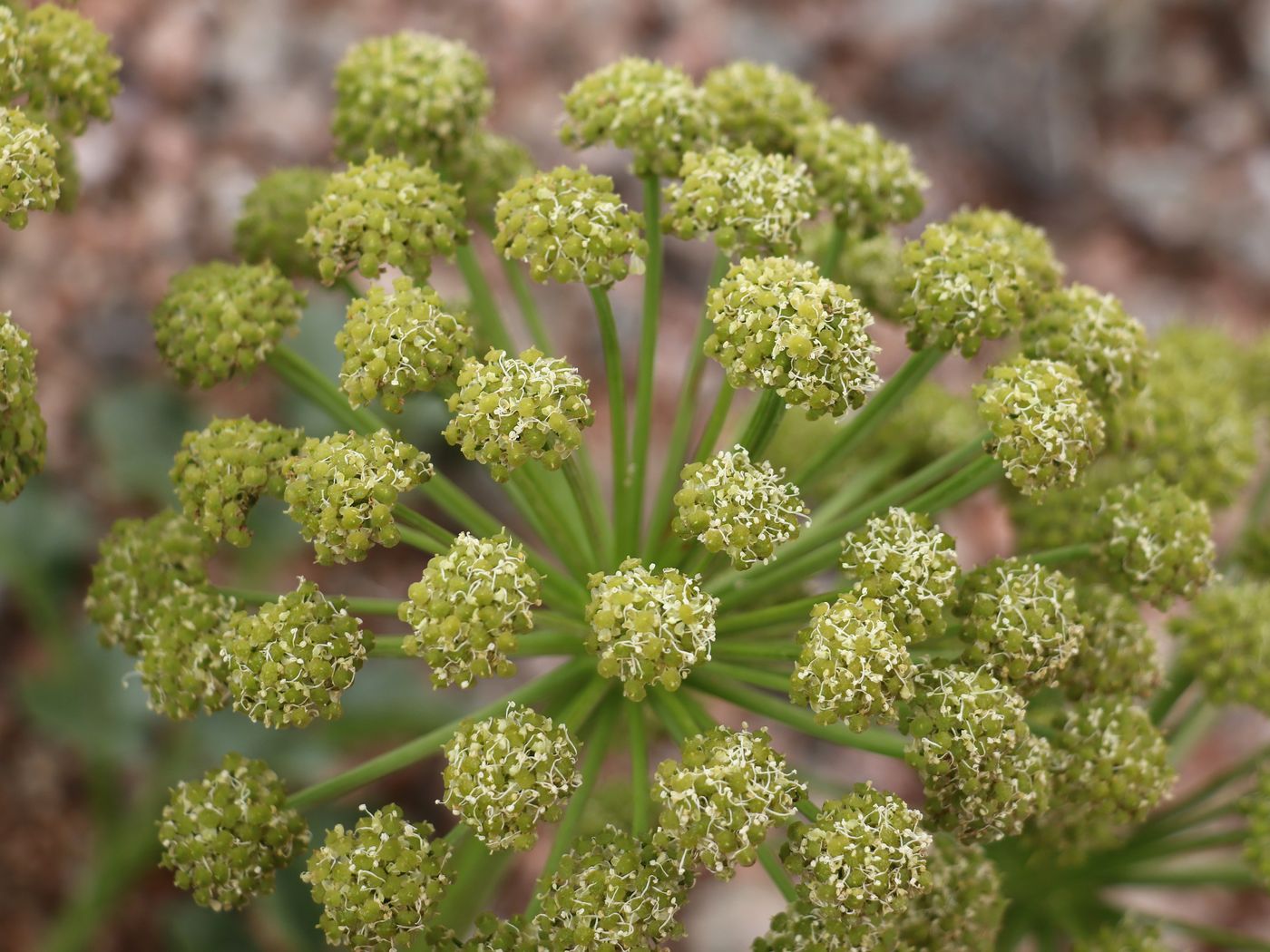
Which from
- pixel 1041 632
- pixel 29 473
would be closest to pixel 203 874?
pixel 29 473

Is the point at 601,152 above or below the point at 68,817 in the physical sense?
above

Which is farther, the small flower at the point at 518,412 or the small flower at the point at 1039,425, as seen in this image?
the small flower at the point at 1039,425

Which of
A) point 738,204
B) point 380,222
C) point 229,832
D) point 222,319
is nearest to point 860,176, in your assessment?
point 738,204

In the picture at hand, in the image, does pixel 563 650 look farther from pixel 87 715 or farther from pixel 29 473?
pixel 87 715

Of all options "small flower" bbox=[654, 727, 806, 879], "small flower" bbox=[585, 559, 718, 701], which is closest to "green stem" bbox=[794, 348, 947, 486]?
"small flower" bbox=[585, 559, 718, 701]

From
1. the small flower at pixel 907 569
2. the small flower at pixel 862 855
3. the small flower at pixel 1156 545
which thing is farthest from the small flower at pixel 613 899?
the small flower at pixel 1156 545

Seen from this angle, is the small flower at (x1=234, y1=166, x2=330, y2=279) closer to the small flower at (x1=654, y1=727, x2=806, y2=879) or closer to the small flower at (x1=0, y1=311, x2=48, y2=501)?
the small flower at (x1=0, y1=311, x2=48, y2=501)

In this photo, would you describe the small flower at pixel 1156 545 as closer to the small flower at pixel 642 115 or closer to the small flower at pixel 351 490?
the small flower at pixel 642 115
